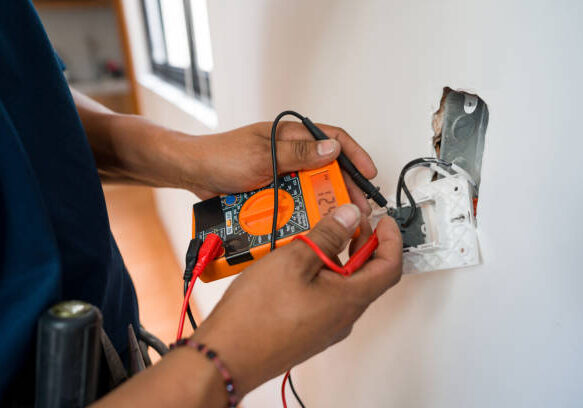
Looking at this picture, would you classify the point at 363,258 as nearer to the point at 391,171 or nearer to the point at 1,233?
the point at 391,171

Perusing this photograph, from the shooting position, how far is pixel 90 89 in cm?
363

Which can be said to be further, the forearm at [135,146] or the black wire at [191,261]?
the forearm at [135,146]

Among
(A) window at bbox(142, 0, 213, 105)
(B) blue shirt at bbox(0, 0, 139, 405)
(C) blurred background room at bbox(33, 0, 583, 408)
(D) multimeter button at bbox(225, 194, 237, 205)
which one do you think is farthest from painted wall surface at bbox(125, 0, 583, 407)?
(A) window at bbox(142, 0, 213, 105)

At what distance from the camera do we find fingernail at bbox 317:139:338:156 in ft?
1.68

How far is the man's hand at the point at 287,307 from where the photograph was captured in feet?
1.16

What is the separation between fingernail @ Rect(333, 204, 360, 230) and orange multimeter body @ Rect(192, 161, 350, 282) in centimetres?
7

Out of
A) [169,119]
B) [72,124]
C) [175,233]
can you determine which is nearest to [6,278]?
[72,124]

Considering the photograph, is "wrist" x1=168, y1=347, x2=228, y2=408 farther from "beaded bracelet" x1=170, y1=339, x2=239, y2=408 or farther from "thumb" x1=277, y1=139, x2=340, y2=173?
"thumb" x1=277, y1=139, x2=340, y2=173

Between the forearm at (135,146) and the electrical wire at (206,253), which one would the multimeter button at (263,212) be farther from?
the forearm at (135,146)

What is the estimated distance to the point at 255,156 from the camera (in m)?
0.59

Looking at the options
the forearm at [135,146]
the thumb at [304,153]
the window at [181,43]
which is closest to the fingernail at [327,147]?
the thumb at [304,153]

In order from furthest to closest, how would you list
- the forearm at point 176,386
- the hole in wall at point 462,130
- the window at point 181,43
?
the window at point 181,43
the hole in wall at point 462,130
the forearm at point 176,386

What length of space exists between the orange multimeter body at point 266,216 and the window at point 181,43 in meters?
0.72

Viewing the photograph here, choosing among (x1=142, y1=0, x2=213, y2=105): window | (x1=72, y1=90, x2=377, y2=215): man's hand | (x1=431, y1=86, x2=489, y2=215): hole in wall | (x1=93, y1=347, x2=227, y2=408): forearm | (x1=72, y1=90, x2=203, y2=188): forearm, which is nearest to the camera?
(x1=93, y1=347, x2=227, y2=408): forearm
